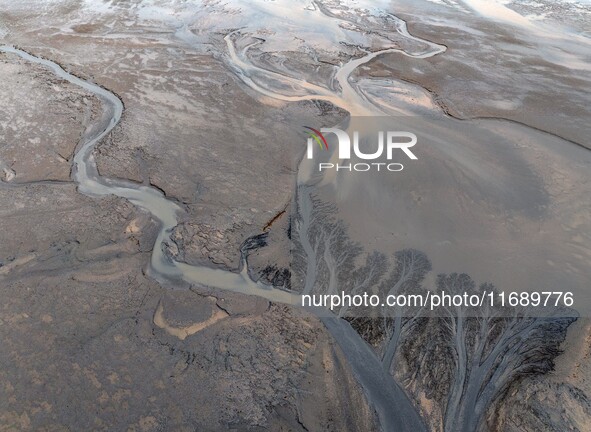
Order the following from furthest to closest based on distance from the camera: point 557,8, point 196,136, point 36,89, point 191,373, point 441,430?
point 557,8
point 36,89
point 196,136
point 191,373
point 441,430

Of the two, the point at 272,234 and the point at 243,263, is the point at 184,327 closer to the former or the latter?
the point at 243,263

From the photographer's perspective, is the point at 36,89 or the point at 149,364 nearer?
the point at 149,364

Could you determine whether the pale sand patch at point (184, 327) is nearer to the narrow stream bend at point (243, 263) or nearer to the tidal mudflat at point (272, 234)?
the tidal mudflat at point (272, 234)

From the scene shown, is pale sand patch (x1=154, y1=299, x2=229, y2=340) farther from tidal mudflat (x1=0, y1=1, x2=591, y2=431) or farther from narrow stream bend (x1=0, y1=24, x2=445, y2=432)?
narrow stream bend (x1=0, y1=24, x2=445, y2=432)

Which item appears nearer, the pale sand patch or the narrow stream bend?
the narrow stream bend

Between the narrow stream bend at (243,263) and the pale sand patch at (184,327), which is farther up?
the narrow stream bend at (243,263)

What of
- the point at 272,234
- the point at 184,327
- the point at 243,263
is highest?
the point at 272,234

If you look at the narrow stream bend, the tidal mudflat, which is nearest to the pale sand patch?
the tidal mudflat

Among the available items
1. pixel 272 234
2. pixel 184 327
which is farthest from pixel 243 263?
pixel 184 327

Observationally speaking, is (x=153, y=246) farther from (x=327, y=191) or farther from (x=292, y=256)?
(x=327, y=191)

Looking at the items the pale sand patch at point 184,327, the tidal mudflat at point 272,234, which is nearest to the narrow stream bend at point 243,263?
A: the tidal mudflat at point 272,234

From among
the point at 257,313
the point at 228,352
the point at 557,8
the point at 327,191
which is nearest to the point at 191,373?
the point at 228,352
